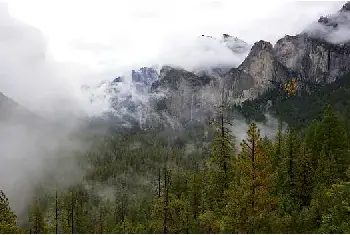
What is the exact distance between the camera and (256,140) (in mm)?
28312

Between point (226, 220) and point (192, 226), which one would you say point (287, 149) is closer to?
point (192, 226)

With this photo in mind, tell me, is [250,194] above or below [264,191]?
below

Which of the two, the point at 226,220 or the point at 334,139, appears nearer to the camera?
the point at 226,220

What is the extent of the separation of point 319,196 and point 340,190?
9.78 metres

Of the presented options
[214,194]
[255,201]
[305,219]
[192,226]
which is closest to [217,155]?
[214,194]

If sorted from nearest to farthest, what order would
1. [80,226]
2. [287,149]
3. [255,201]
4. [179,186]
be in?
[255,201] → [287,149] → [80,226] → [179,186]

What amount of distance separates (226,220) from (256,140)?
5497 mm

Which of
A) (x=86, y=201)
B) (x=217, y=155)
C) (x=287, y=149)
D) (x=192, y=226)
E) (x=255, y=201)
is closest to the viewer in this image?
(x=255, y=201)

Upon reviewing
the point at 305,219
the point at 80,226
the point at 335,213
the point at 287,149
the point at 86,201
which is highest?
the point at 287,149

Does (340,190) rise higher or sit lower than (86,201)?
higher

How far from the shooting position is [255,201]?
89.2 ft

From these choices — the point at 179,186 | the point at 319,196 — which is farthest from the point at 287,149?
the point at 179,186

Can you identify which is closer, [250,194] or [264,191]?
[250,194]

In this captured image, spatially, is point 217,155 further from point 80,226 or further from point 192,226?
point 80,226
